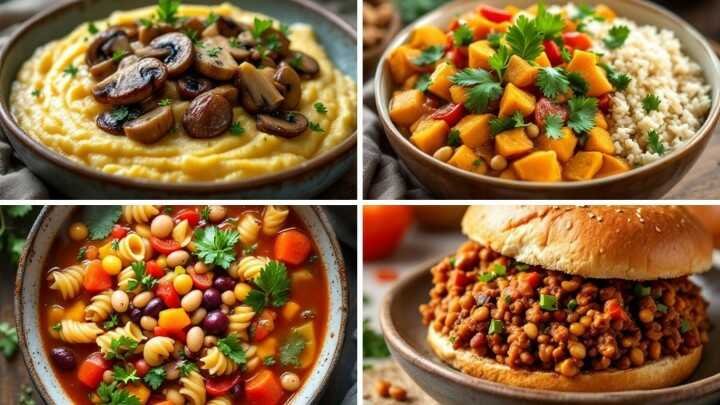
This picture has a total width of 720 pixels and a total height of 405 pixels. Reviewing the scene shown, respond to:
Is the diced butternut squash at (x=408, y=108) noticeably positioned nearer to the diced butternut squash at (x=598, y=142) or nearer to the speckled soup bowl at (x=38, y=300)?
the speckled soup bowl at (x=38, y=300)

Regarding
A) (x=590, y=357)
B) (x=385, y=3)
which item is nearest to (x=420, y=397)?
(x=590, y=357)

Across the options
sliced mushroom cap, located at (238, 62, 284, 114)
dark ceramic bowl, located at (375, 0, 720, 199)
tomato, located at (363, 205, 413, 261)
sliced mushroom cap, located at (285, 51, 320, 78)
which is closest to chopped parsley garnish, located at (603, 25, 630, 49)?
dark ceramic bowl, located at (375, 0, 720, 199)

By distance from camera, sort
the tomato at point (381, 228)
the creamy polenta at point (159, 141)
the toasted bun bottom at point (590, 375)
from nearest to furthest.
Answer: the toasted bun bottom at point (590, 375) < the creamy polenta at point (159, 141) < the tomato at point (381, 228)

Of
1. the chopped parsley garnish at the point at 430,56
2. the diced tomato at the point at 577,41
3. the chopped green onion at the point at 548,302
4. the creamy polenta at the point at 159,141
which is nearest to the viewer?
the chopped green onion at the point at 548,302

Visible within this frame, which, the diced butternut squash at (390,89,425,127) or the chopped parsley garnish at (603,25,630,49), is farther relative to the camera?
the chopped parsley garnish at (603,25,630,49)

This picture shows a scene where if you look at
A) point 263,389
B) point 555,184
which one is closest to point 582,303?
point 555,184

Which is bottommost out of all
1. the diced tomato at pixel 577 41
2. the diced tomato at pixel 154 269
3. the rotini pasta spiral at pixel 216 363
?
the rotini pasta spiral at pixel 216 363

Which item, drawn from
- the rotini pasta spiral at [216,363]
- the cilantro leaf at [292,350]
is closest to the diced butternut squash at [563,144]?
the cilantro leaf at [292,350]

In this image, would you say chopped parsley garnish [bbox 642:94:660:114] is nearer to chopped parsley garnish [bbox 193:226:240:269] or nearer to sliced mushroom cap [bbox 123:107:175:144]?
chopped parsley garnish [bbox 193:226:240:269]
